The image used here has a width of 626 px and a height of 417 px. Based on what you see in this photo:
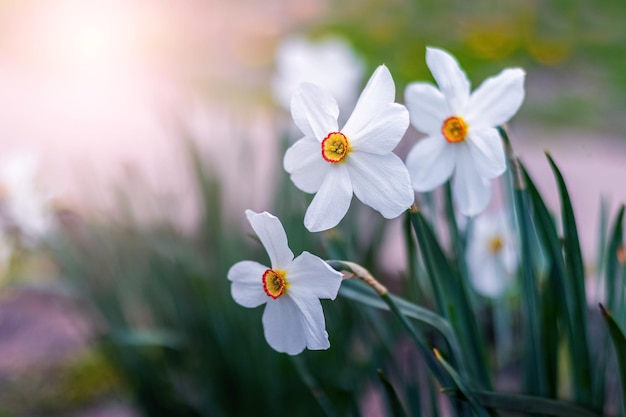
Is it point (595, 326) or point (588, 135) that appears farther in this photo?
point (588, 135)

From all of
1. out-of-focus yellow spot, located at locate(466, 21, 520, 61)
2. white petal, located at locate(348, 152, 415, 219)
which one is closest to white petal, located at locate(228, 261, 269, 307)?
white petal, located at locate(348, 152, 415, 219)

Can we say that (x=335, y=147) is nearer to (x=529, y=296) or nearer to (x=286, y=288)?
(x=286, y=288)

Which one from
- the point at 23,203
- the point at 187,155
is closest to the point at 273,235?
the point at 23,203

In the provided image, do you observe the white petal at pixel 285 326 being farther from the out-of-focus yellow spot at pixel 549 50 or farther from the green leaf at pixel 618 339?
the out-of-focus yellow spot at pixel 549 50

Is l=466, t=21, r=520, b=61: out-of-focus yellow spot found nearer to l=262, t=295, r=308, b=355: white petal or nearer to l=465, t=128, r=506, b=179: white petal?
l=465, t=128, r=506, b=179: white petal

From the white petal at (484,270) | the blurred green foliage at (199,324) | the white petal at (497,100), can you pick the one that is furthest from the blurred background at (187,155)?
the white petal at (497,100)

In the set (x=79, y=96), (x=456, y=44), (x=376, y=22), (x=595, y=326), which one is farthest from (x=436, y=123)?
(x=376, y=22)

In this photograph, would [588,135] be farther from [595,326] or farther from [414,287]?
[414,287]
